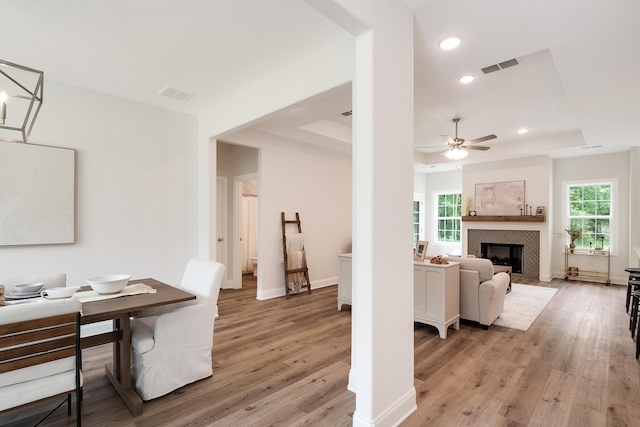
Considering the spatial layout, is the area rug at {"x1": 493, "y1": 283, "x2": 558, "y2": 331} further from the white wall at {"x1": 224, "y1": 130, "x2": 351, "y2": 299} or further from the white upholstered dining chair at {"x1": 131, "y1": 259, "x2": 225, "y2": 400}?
the white upholstered dining chair at {"x1": 131, "y1": 259, "x2": 225, "y2": 400}

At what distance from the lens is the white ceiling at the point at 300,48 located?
7.31ft

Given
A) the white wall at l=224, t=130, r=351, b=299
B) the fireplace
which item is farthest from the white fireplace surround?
the white wall at l=224, t=130, r=351, b=299

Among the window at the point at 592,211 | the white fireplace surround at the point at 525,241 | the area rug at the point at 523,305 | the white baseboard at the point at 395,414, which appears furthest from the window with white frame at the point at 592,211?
the white baseboard at the point at 395,414

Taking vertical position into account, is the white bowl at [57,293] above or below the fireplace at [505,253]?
above

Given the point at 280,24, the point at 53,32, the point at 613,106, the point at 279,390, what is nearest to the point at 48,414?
the point at 279,390

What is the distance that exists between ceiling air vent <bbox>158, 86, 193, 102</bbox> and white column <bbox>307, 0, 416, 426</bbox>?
8.29ft

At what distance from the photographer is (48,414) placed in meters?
2.13

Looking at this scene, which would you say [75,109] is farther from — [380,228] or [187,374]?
[380,228]

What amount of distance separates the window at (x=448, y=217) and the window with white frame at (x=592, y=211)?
269 cm

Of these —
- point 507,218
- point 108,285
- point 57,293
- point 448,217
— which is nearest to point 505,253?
point 507,218

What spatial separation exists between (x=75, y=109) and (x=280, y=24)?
2.64 metres

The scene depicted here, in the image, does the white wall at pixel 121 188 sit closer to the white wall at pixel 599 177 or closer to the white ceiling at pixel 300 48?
the white ceiling at pixel 300 48

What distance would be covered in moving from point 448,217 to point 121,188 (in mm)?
8533

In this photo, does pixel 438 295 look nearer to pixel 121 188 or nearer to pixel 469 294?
pixel 469 294
